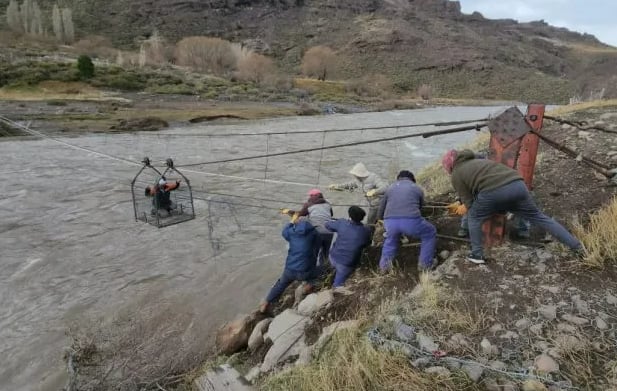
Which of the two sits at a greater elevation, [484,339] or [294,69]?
[294,69]

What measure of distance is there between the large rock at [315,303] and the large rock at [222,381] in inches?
43.3

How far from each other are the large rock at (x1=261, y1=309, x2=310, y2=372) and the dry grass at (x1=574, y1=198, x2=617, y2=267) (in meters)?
3.04

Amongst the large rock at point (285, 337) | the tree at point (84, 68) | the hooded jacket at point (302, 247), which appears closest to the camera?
the large rock at point (285, 337)

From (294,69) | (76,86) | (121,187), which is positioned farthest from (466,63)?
(121,187)

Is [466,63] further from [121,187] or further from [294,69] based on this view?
[121,187]

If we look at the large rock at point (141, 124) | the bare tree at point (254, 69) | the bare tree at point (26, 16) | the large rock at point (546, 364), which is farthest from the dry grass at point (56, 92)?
the bare tree at point (26, 16)

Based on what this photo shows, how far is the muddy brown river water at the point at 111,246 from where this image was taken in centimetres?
697

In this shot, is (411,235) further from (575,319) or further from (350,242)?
(575,319)

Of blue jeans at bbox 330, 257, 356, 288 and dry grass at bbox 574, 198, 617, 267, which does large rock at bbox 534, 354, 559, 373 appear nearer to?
dry grass at bbox 574, 198, 617, 267

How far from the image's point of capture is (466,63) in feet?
388

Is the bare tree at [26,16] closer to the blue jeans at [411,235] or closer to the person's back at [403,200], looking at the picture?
the person's back at [403,200]

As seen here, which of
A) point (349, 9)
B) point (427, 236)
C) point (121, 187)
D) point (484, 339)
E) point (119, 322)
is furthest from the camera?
point (349, 9)

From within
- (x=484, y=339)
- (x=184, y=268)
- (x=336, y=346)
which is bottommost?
(x=184, y=268)

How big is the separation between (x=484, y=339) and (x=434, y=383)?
69cm
